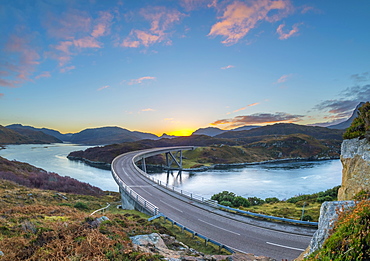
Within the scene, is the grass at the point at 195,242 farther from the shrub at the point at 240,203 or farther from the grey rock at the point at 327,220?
the shrub at the point at 240,203

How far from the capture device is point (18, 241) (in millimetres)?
6961

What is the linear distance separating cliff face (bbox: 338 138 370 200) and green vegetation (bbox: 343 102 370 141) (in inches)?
10.5

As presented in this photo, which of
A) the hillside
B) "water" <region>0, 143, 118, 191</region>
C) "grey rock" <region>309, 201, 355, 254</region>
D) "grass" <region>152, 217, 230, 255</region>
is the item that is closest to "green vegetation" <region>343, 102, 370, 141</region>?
"grey rock" <region>309, 201, 355, 254</region>

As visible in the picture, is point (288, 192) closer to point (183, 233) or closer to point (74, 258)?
point (183, 233)

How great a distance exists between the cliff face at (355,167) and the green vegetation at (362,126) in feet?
0.88

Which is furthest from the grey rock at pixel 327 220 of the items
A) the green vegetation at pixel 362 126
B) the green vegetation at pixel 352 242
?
the green vegetation at pixel 362 126

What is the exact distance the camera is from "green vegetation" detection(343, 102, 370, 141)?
9.39m

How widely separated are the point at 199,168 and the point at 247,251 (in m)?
68.5

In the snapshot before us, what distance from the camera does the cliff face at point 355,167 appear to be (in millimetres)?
8367

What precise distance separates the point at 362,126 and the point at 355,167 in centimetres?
234

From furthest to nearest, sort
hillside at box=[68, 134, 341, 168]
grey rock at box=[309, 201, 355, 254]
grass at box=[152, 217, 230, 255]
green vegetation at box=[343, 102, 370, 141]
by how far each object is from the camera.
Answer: hillside at box=[68, 134, 341, 168] → grass at box=[152, 217, 230, 255] → green vegetation at box=[343, 102, 370, 141] → grey rock at box=[309, 201, 355, 254]

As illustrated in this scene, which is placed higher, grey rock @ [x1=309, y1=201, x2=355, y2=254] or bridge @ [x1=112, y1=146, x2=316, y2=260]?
grey rock @ [x1=309, y1=201, x2=355, y2=254]

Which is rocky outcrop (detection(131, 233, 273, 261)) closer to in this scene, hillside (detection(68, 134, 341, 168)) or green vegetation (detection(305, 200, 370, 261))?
green vegetation (detection(305, 200, 370, 261))

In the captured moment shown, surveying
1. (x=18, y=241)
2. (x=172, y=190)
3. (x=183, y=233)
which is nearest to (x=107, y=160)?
(x=172, y=190)
